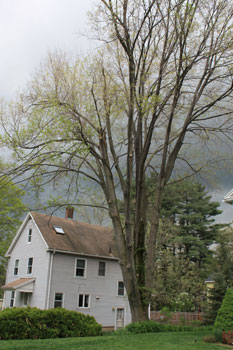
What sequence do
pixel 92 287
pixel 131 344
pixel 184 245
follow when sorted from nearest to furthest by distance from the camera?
1. pixel 131 344
2. pixel 92 287
3. pixel 184 245

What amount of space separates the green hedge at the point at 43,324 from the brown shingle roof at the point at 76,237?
30.9 feet

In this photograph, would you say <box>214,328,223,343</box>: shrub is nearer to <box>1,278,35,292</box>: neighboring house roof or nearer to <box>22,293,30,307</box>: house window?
<box>1,278,35,292</box>: neighboring house roof

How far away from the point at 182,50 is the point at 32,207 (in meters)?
7.67

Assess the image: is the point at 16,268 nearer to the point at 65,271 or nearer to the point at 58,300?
the point at 65,271

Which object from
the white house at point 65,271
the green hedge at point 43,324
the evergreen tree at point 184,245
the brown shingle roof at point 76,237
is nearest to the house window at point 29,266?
the white house at point 65,271

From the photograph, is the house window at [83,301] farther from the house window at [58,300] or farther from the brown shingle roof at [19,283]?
the brown shingle roof at [19,283]

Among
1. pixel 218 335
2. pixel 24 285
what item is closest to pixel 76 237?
pixel 24 285

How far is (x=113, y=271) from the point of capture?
26.3m

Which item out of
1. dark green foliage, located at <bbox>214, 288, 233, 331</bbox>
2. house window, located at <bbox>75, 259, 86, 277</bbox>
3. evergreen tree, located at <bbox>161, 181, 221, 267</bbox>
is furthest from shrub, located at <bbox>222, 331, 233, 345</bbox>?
evergreen tree, located at <bbox>161, 181, 221, 267</bbox>

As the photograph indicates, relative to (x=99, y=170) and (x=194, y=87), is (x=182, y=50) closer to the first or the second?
(x=194, y=87)

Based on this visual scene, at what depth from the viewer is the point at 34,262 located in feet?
79.8

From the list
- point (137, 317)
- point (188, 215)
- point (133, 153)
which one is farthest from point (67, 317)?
point (188, 215)

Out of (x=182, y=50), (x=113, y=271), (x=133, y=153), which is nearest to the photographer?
(x=182, y=50)

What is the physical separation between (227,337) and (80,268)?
50.6ft
